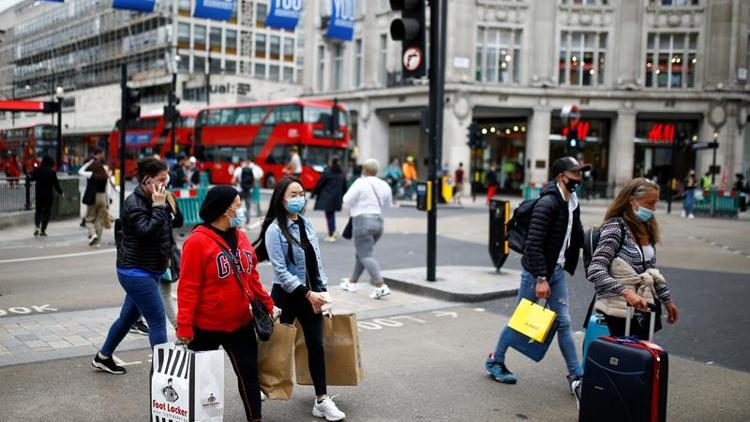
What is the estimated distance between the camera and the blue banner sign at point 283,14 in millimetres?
21500

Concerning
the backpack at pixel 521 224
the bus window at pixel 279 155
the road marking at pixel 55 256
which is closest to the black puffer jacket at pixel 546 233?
the backpack at pixel 521 224

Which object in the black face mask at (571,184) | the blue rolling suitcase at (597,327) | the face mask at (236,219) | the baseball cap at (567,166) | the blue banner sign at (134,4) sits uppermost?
the blue banner sign at (134,4)

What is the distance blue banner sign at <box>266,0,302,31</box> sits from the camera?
21.5 m

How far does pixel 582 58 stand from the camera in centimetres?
4078

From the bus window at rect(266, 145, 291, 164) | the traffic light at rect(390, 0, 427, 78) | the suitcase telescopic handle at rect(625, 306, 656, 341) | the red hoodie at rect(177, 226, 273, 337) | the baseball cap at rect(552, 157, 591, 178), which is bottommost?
the suitcase telescopic handle at rect(625, 306, 656, 341)

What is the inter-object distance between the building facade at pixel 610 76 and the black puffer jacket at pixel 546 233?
33.8 meters

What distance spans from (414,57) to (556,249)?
4655 millimetres

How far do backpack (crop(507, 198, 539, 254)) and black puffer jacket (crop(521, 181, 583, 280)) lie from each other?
0.73 ft

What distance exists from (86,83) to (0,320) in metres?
79.7

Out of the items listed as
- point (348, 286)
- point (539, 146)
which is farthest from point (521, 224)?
point (539, 146)

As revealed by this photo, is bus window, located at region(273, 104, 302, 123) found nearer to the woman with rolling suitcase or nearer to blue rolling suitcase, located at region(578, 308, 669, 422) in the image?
the woman with rolling suitcase

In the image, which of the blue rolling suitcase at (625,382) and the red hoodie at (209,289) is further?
the red hoodie at (209,289)

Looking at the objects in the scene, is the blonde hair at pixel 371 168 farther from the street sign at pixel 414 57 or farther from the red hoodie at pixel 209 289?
the red hoodie at pixel 209 289

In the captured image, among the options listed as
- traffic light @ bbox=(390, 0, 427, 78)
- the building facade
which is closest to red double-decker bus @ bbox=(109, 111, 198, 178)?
the building facade
